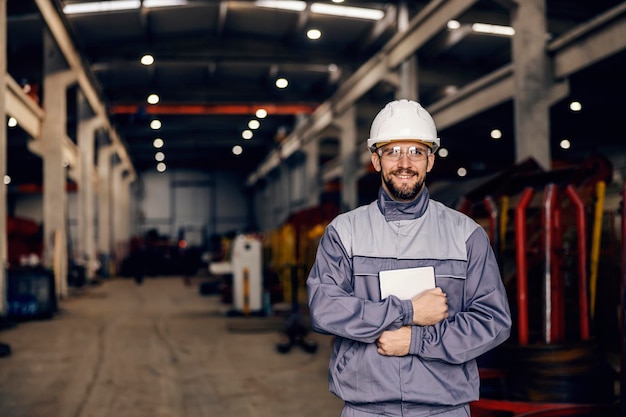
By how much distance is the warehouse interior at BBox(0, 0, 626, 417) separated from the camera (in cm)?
586

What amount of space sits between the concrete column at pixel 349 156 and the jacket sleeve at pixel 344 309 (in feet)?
69.8

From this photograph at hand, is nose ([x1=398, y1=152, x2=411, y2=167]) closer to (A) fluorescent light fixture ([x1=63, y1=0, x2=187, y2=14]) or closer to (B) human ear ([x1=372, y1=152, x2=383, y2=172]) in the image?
(B) human ear ([x1=372, y1=152, x2=383, y2=172])

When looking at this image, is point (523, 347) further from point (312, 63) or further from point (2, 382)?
point (312, 63)

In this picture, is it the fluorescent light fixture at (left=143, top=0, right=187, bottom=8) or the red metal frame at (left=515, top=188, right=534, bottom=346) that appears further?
the fluorescent light fixture at (left=143, top=0, right=187, bottom=8)

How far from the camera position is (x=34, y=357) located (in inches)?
381

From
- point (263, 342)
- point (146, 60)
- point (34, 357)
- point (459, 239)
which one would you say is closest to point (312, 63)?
point (146, 60)

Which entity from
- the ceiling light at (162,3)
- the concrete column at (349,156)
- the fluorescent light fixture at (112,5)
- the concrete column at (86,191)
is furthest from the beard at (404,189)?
the concrete column at (86,191)

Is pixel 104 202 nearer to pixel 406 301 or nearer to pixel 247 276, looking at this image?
pixel 247 276

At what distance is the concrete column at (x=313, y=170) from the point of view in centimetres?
2986

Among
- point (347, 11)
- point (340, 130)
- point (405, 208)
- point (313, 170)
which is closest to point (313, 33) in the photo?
point (347, 11)

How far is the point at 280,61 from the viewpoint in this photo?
24266mm

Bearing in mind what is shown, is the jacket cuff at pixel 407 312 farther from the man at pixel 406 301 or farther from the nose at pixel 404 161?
the nose at pixel 404 161

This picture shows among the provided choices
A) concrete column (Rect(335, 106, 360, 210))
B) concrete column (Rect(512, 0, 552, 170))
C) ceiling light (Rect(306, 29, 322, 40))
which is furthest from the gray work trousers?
concrete column (Rect(335, 106, 360, 210))

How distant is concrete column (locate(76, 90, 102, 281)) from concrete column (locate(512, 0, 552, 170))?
1652 centimetres
